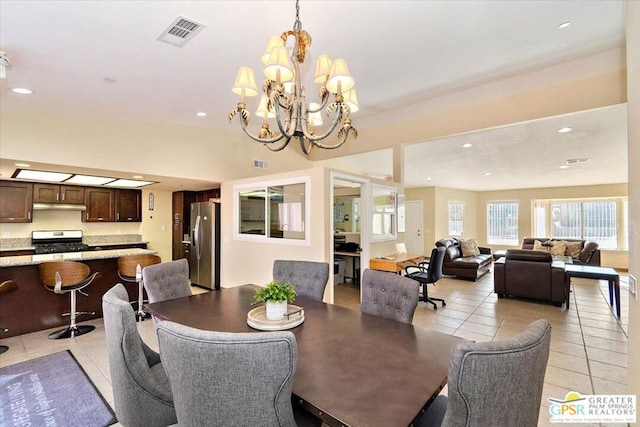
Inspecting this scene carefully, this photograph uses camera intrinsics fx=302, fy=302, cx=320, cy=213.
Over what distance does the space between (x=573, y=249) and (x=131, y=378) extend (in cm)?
1001

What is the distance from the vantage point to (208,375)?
97 centimetres

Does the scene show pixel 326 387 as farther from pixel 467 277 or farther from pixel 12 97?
pixel 467 277

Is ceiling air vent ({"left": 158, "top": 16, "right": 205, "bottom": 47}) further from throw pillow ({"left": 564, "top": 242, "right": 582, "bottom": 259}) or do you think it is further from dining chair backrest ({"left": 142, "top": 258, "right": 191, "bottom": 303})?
throw pillow ({"left": 564, "top": 242, "right": 582, "bottom": 259})

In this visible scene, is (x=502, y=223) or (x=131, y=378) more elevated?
(x=502, y=223)

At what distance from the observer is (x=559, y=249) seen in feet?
26.7

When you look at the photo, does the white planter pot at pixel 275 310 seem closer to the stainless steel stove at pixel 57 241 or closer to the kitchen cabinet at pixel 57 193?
the stainless steel stove at pixel 57 241

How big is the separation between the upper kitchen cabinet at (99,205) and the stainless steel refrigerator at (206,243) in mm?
1676

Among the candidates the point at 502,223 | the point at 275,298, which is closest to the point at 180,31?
the point at 275,298

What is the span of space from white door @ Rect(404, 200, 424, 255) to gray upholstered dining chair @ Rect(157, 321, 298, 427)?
10153 millimetres

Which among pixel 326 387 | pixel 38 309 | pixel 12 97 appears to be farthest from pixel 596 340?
pixel 12 97

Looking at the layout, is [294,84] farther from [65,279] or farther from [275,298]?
[65,279]

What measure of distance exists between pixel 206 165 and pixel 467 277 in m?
6.22

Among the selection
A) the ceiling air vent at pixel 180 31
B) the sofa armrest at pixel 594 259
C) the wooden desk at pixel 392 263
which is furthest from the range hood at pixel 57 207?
the sofa armrest at pixel 594 259

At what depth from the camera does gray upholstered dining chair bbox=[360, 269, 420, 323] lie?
6.70ft
